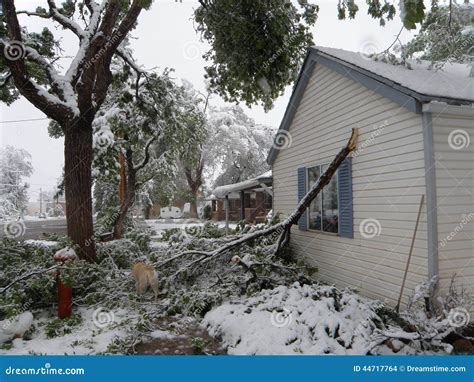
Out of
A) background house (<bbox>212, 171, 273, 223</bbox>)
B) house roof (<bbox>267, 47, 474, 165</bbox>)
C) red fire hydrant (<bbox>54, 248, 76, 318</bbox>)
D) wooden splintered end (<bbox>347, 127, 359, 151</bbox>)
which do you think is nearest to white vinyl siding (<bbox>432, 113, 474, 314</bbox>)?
house roof (<bbox>267, 47, 474, 165</bbox>)

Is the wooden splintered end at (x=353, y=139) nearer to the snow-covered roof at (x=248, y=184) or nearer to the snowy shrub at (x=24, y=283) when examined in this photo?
the snow-covered roof at (x=248, y=184)

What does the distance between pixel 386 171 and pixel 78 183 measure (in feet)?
21.7

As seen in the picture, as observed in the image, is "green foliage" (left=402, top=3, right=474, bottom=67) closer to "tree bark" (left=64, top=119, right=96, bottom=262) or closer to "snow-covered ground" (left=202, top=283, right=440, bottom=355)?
"snow-covered ground" (left=202, top=283, right=440, bottom=355)

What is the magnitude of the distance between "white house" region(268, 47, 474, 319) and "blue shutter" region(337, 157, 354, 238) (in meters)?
0.02

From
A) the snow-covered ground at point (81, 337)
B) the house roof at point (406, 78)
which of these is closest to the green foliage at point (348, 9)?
the house roof at point (406, 78)

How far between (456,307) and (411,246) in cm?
94

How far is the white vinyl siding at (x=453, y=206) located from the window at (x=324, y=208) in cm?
230

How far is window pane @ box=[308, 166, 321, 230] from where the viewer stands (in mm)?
7215

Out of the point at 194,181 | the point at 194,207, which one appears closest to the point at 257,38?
the point at 194,181

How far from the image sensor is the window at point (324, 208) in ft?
21.6

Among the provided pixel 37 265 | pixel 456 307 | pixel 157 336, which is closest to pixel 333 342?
pixel 456 307

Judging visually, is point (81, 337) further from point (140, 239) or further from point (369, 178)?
point (369, 178)

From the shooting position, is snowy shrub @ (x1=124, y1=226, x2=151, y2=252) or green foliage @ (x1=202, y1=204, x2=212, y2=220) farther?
green foliage @ (x1=202, y1=204, x2=212, y2=220)

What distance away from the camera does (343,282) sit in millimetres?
6367
